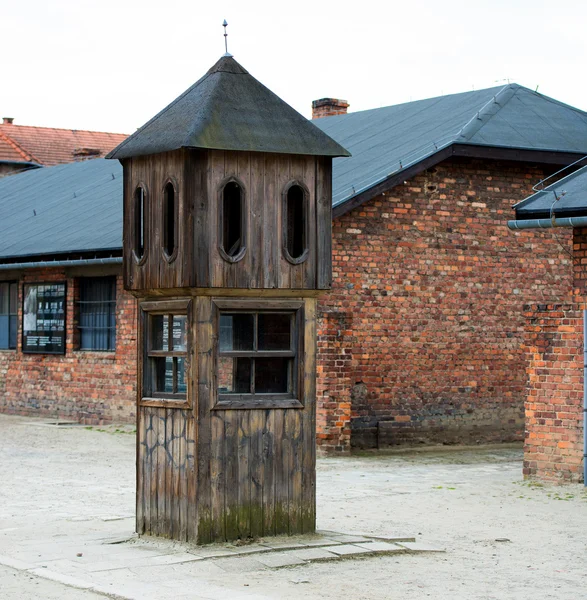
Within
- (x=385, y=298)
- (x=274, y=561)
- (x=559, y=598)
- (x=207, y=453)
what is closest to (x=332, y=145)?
(x=207, y=453)

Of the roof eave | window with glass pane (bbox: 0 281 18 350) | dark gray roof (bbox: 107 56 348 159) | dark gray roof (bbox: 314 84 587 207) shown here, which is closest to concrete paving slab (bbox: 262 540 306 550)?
dark gray roof (bbox: 107 56 348 159)

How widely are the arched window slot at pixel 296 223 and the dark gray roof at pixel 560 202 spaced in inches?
174

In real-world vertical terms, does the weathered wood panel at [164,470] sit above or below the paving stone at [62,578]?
above

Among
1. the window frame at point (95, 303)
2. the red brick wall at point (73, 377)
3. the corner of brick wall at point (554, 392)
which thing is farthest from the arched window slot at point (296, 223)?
the window frame at point (95, 303)

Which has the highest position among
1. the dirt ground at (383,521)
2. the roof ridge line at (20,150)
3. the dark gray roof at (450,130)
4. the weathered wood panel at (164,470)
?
the roof ridge line at (20,150)

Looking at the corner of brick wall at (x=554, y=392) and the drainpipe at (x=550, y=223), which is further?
the corner of brick wall at (x=554, y=392)

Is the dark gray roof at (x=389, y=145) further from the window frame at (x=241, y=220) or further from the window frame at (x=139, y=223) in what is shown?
the window frame at (x=139, y=223)

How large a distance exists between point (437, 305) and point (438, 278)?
1.26ft

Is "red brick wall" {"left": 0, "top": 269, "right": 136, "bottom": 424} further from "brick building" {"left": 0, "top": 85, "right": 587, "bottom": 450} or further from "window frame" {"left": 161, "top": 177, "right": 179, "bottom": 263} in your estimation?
"window frame" {"left": 161, "top": 177, "right": 179, "bottom": 263}

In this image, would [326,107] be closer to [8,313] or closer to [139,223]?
[8,313]

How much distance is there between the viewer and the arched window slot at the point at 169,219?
9.44 m

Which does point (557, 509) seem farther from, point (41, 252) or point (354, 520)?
point (41, 252)

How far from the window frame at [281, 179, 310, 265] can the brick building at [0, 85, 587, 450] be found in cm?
660

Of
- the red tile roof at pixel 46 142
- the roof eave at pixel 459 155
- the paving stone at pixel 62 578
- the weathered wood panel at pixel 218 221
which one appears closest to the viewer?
the paving stone at pixel 62 578
